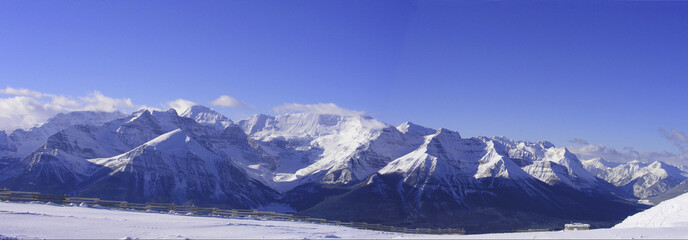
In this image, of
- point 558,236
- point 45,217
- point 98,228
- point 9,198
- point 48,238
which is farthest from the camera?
point 9,198

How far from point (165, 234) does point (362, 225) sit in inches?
2727

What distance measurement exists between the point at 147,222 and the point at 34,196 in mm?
45937

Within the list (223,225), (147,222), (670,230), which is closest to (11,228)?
(147,222)

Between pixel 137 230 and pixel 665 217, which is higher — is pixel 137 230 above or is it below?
below

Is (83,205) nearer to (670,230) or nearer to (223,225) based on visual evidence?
(223,225)

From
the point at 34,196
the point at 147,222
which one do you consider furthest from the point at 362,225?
the point at 34,196

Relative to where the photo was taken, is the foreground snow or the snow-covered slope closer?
the foreground snow

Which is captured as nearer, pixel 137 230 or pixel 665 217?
pixel 137 230

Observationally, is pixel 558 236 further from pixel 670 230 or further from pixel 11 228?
pixel 11 228

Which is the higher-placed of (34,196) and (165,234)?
(34,196)

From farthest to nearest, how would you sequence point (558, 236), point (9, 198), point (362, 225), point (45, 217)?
point (362, 225) → point (9, 198) → point (45, 217) → point (558, 236)

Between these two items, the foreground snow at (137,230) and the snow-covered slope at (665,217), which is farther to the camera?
the snow-covered slope at (665,217)

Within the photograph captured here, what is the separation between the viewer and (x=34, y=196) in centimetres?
10262

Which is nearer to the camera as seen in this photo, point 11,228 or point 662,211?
point 11,228
